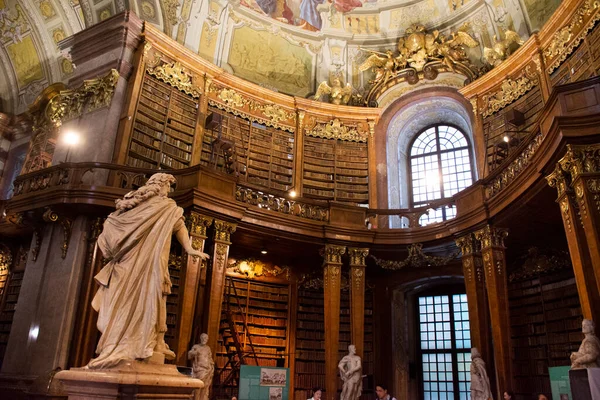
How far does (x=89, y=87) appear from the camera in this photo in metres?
9.50

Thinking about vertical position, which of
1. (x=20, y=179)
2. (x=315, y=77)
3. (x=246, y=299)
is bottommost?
(x=246, y=299)

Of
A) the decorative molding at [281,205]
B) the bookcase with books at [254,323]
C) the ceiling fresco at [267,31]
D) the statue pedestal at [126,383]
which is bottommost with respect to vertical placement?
the statue pedestal at [126,383]

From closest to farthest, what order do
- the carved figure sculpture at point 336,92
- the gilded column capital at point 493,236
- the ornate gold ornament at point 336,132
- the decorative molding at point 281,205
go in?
the gilded column capital at point 493,236 → the decorative molding at point 281,205 → the ornate gold ornament at point 336,132 → the carved figure sculpture at point 336,92

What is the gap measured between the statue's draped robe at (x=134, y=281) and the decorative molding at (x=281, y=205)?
18.2ft

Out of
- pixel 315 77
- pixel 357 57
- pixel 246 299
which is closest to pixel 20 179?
pixel 246 299

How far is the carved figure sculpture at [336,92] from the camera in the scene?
1220 centimetres

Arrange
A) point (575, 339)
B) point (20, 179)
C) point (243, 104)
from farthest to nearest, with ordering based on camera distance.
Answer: point (243, 104)
point (20, 179)
point (575, 339)

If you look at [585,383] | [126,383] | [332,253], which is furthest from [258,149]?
[126,383]

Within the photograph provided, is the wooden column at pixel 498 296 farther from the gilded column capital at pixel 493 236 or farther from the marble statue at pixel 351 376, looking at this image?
the marble statue at pixel 351 376

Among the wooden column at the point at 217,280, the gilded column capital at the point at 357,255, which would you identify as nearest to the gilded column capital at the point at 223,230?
the wooden column at the point at 217,280

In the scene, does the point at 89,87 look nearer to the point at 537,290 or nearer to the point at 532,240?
the point at 532,240

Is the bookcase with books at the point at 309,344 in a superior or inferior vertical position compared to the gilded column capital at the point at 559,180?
inferior

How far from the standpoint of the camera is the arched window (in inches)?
454

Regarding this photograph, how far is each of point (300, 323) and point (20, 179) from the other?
5.97 m
